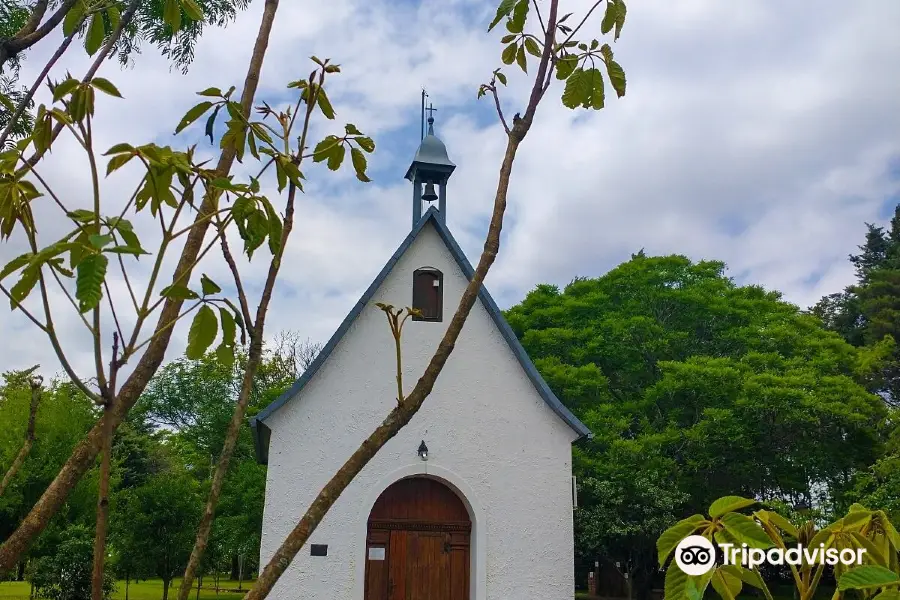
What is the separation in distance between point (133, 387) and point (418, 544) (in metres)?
9.61

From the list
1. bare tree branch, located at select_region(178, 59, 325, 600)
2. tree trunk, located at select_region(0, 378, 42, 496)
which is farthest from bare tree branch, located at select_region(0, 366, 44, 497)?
bare tree branch, located at select_region(178, 59, 325, 600)

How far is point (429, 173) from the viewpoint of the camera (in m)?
13.5

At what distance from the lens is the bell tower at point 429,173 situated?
43.8 ft

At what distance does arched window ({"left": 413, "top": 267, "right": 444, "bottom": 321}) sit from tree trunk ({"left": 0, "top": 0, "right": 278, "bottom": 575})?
9384 millimetres

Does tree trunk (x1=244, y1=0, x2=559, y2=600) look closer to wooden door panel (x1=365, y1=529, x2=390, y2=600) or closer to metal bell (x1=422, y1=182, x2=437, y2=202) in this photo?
wooden door panel (x1=365, y1=529, x2=390, y2=600)

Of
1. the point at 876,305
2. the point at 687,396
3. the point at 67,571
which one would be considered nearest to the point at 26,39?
the point at 67,571

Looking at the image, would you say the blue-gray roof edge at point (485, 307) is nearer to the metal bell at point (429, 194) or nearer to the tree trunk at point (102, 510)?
the metal bell at point (429, 194)

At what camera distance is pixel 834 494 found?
865 inches

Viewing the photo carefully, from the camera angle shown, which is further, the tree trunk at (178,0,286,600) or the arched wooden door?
the arched wooden door

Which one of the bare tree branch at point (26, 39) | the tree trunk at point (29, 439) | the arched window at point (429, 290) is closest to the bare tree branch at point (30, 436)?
the tree trunk at point (29, 439)

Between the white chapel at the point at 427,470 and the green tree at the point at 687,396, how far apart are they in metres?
9.38

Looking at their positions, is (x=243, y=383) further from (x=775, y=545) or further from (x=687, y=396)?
(x=687, y=396)

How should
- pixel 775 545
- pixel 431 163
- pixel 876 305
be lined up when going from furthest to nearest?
pixel 876 305 < pixel 431 163 < pixel 775 545

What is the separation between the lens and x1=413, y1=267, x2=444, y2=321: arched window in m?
11.9
